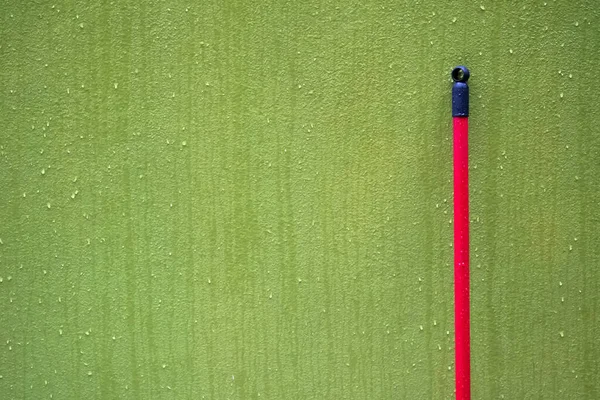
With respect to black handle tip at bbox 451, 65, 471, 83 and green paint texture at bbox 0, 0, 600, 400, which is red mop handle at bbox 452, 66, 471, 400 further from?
green paint texture at bbox 0, 0, 600, 400

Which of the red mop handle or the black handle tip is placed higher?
the black handle tip

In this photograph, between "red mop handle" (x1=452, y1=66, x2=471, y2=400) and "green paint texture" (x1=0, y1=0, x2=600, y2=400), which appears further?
"green paint texture" (x1=0, y1=0, x2=600, y2=400)

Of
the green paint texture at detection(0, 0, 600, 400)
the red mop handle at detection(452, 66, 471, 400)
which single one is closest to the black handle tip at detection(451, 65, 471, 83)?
the red mop handle at detection(452, 66, 471, 400)

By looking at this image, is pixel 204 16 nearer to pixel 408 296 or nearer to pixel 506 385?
pixel 408 296

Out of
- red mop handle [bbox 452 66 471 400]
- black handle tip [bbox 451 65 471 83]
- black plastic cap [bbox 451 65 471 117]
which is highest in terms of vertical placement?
black handle tip [bbox 451 65 471 83]

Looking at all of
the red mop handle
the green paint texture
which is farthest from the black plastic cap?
the green paint texture

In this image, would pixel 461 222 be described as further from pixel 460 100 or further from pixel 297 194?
pixel 297 194

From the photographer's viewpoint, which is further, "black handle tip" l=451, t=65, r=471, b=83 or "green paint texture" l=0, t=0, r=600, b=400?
"green paint texture" l=0, t=0, r=600, b=400
